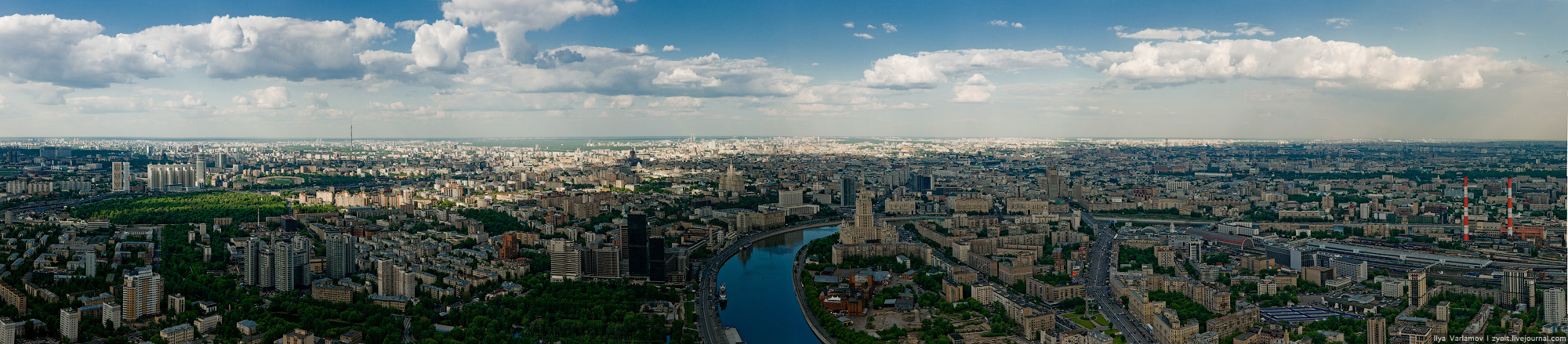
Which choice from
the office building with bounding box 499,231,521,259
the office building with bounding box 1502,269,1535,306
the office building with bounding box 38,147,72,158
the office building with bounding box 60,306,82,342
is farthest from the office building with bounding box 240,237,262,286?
the office building with bounding box 38,147,72,158

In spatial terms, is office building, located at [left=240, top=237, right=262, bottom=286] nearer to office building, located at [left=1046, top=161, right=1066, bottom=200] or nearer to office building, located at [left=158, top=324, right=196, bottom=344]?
office building, located at [left=158, top=324, right=196, bottom=344]

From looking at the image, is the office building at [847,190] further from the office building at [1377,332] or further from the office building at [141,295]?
the office building at [141,295]

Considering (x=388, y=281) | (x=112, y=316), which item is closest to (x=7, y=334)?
(x=112, y=316)

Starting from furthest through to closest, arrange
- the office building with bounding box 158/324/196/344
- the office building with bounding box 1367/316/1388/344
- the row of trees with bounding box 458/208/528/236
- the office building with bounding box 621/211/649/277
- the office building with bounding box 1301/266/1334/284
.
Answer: the row of trees with bounding box 458/208/528/236
the office building with bounding box 621/211/649/277
the office building with bounding box 1301/266/1334/284
the office building with bounding box 158/324/196/344
the office building with bounding box 1367/316/1388/344

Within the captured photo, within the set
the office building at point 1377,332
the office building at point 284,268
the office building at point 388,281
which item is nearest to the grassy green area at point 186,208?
the office building at point 284,268

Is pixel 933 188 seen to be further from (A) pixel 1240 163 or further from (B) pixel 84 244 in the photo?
(B) pixel 84 244

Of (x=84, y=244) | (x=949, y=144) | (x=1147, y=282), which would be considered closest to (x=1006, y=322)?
(x=1147, y=282)

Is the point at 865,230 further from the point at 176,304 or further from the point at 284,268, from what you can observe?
the point at 176,304
